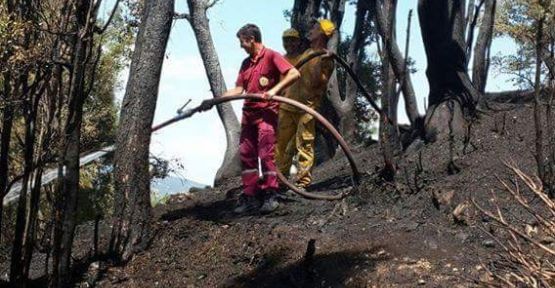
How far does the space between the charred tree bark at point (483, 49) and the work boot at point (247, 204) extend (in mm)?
4788

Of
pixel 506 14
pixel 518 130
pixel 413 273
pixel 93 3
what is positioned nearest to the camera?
pixel 413 273

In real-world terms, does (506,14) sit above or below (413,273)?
above

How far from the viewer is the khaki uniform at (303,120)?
30.3ft

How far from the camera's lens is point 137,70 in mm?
8734

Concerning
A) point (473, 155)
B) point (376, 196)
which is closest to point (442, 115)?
point (473, 155)

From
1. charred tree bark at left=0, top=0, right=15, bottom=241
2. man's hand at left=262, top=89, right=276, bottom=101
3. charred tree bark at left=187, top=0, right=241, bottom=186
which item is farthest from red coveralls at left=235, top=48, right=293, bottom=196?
charred tree bark at left=187, top=0, right=241, bottom=186

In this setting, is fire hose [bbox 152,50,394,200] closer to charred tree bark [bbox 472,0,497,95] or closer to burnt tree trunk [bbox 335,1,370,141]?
charred tree bark [bbox 472,0,497,95]

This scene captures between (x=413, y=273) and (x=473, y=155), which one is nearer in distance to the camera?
(x=413, y=273)

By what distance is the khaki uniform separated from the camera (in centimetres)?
923

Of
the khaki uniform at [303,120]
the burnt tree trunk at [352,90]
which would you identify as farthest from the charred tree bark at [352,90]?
the khaki uniform at [303,120]

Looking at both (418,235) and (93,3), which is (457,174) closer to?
(418,235)

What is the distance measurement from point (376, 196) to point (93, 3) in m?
3.24

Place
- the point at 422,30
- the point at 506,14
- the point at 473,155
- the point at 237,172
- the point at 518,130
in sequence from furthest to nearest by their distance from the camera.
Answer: the point at 506,14, the point at 237,172, the point at 422,30, the point at 518,130, the point at 473,155

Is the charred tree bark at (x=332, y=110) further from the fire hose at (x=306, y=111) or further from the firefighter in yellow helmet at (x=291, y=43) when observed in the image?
the fire hose at (x=306, y=111)
